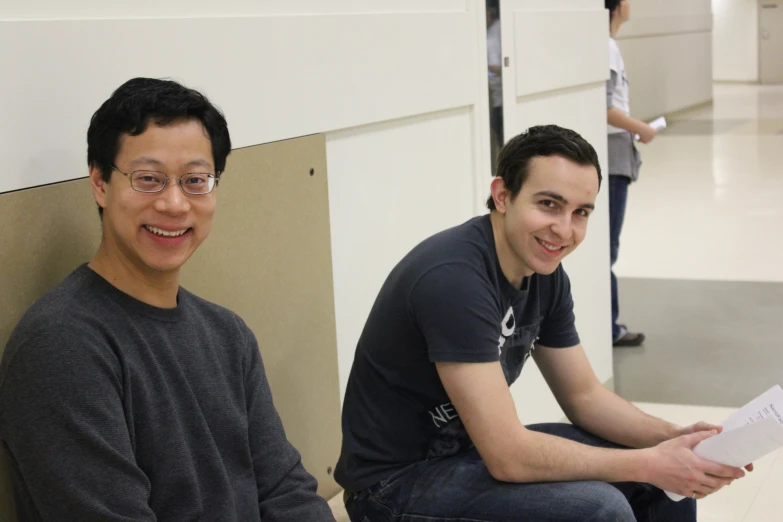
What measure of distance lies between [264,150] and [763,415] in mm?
1193

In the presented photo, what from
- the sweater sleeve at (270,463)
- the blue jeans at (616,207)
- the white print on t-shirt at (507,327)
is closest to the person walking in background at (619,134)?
the blue jeans at (616,207)

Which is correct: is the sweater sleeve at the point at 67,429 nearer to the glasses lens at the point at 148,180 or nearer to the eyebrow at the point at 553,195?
the glasses lens at the point at 148,180

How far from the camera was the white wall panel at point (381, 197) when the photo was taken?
8.59 feet

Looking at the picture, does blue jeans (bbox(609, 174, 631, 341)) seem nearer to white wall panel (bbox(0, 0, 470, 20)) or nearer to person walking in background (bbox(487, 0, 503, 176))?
person walking in background (bbox(487, 0, 503, 176))

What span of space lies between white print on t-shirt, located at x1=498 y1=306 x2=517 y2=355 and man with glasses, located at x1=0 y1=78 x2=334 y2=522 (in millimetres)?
581

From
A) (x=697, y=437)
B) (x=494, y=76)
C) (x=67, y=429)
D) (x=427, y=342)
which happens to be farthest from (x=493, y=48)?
(x=67, y=429)

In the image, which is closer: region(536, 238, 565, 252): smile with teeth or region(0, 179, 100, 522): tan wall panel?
region(0, 179, 100, 522): tan wall panel

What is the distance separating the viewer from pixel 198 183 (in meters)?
1.62

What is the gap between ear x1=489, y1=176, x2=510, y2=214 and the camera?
214 cm

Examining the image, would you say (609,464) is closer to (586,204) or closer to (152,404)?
(586,204)

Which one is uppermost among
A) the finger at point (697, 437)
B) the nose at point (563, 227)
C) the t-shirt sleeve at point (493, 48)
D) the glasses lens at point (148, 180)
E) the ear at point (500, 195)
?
the t-shirt sleeve at point (493, 48)

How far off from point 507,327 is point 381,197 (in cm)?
73

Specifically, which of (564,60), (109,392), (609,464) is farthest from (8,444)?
(564,60)

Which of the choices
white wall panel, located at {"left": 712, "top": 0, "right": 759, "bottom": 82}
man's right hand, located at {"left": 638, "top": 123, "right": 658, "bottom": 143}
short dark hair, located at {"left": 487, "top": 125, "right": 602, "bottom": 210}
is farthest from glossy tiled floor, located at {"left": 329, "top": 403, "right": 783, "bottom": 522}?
white wall panel, located at {"left": 712, "top": 0, "right": 759, "bottom": 82}
